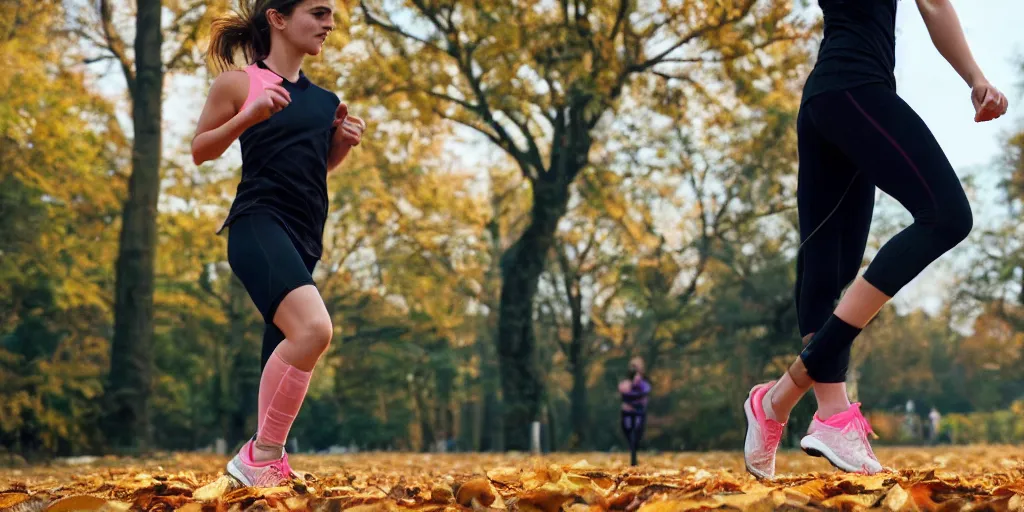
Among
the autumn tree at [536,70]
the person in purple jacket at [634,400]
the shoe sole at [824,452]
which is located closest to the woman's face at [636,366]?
the person in purple jacket at [634,400]

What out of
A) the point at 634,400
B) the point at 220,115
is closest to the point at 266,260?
the point at 220,115

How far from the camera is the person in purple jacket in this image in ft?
41.2

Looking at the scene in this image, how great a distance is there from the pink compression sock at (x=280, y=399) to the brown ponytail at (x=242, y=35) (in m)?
1.30

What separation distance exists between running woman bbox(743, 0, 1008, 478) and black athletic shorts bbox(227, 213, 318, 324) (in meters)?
1.74

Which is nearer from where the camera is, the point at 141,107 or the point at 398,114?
the point at 141,107

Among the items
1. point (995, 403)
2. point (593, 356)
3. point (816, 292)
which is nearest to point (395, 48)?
point (816, 292)

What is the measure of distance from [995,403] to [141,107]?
6017cm

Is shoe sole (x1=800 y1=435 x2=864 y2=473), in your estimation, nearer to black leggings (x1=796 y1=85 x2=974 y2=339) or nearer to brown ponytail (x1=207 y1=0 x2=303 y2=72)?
black leggings (x1=796 y1=85 x2=974 y2=339)

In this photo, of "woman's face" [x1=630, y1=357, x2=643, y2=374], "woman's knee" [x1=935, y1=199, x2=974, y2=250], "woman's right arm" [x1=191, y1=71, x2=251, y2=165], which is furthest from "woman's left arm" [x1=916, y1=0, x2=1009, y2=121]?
"woman's face" [x1=630, y1=357, x2=643, y2=374]

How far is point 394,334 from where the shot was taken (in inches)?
1473

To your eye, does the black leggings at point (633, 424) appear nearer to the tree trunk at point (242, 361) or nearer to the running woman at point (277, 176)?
the running woman at point (277, 176)

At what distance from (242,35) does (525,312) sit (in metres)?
17.2

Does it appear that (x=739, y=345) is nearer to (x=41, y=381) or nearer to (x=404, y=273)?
(x=404, y=273)

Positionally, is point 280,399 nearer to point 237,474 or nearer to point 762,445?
point 237,474
